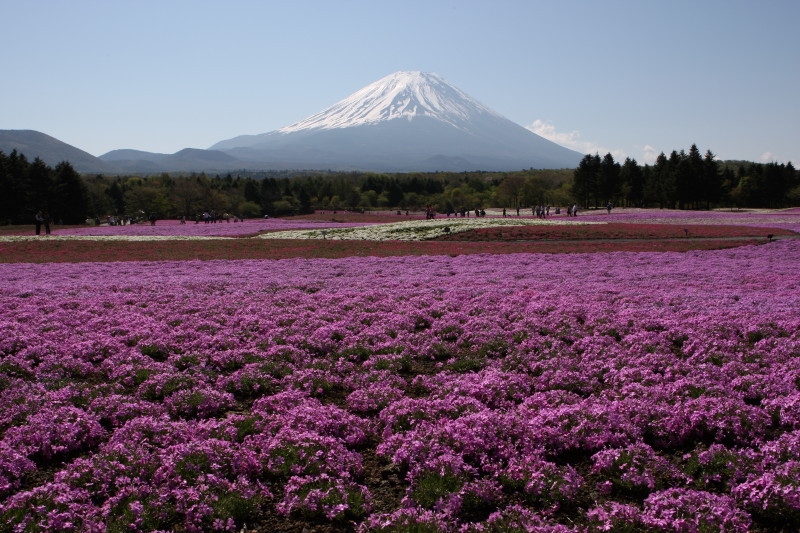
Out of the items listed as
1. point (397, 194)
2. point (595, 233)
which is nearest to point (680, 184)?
point (595, 233)

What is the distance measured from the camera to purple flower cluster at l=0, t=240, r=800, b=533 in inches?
267

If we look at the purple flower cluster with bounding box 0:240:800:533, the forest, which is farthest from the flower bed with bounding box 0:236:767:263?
the forest

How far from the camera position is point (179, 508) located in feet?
21.9

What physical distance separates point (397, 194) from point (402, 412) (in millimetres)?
173978

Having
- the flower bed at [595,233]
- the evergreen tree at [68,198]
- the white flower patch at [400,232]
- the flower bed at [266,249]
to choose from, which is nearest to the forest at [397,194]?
the evergreen tree at [68,198]

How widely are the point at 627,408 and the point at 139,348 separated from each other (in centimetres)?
1048

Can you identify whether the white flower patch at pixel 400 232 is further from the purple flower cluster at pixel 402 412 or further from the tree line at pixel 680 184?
the tree line at pixel 680 184

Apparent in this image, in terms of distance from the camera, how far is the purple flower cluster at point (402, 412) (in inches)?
267

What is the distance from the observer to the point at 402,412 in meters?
9.44

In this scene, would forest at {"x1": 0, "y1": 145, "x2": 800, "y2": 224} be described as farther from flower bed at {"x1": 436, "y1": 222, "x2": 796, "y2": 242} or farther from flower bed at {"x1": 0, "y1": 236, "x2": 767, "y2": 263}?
flower bed at {"x1": 0, "y1": 236, "x2": 767, "y2": 263}

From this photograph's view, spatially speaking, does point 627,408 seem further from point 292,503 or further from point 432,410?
point 292,503

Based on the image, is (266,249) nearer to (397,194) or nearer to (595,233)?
(595,233)

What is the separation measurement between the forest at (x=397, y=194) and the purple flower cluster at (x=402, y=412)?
69.6m

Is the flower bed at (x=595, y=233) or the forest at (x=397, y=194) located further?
the forest at (x=397, y=194)
